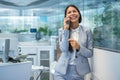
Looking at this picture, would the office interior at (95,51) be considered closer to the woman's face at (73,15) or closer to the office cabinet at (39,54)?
the office cabinet at (39,54)

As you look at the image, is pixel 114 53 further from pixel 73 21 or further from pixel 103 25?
pixel 103 25

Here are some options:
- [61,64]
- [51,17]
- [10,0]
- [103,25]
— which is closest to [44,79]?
[103,25]

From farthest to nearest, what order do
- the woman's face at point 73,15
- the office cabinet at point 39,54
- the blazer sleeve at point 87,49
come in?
1. the office cabinet at point 39,54
2. the woman's face at point 73,15
3. the blazer sleeve at point 87,49

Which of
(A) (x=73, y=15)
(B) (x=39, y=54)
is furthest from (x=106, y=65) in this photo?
(B) (x=39, y=54)

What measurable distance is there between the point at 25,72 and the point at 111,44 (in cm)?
105

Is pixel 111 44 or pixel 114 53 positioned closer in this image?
pixel 114 53

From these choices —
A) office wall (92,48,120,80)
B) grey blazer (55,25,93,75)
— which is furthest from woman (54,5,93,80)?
office wall (92,48,120,80)

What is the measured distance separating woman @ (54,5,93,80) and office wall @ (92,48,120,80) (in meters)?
0.24

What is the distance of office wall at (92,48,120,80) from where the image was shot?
202 centimetres

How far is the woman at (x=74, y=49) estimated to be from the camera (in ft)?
6.68

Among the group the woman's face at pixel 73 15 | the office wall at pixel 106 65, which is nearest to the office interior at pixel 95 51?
the office wall at pixel 106 65

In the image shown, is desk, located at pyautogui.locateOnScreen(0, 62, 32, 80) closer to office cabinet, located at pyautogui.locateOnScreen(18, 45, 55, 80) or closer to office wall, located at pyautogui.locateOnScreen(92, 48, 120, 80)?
office wall, located at pyautogui.locateOnScreen(92, 48, 120, 80)

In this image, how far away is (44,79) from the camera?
5219 millimetres

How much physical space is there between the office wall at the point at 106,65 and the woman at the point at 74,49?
239 millimetres
